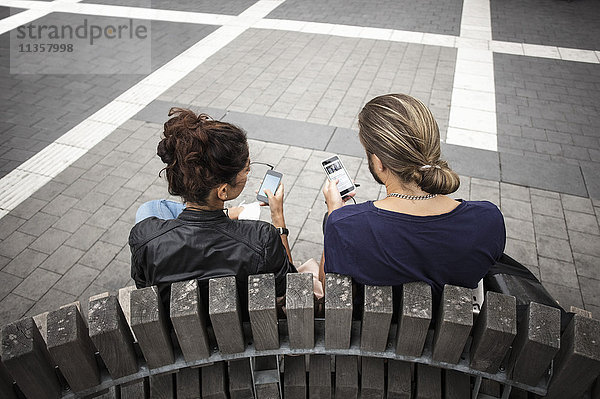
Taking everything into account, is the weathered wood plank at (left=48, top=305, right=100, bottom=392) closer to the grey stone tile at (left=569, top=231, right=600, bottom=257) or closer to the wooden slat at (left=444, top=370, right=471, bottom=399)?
the wooden slat at (left=444, top=370, right=471, bottom=399)

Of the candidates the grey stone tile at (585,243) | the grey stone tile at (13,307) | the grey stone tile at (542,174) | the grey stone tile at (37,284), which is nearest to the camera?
the grey stone tile at (13,307)

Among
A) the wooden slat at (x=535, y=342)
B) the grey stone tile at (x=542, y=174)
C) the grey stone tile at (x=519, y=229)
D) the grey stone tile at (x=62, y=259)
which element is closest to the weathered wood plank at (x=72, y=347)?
the wooden slat at (x=535, y=342)

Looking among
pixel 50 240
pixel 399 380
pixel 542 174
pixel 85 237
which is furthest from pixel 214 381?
pixel 542 174

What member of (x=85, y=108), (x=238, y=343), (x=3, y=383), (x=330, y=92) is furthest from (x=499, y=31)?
(x=3, y=383)

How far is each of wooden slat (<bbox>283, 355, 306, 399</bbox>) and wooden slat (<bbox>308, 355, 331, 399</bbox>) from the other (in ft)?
0.12

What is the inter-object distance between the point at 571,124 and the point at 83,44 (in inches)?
315

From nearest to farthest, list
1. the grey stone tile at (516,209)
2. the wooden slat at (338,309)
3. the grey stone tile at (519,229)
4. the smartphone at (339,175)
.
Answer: the wooden slat at (338,309) → the smartphone at (339,175) → the grey stone tile at (519,229) → the grey stone tile at (516,209)

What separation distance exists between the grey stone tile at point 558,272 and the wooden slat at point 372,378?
2266mm

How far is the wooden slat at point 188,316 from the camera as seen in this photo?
165 cm

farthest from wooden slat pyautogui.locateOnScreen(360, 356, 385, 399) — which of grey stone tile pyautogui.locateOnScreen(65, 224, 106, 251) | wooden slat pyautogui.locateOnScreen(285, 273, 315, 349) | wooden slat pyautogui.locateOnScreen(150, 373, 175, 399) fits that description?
grey stone tile pyautogui.locateOnScreen(65, 224, 106, 251)

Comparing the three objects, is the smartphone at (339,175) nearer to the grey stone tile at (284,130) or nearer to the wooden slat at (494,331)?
the wooden slat at (494,331)

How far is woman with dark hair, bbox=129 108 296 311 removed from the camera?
203 cm

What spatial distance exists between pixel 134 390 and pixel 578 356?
1.80 meters

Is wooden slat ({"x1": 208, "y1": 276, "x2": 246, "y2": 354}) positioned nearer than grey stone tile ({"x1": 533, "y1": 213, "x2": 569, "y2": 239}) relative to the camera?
Yes
